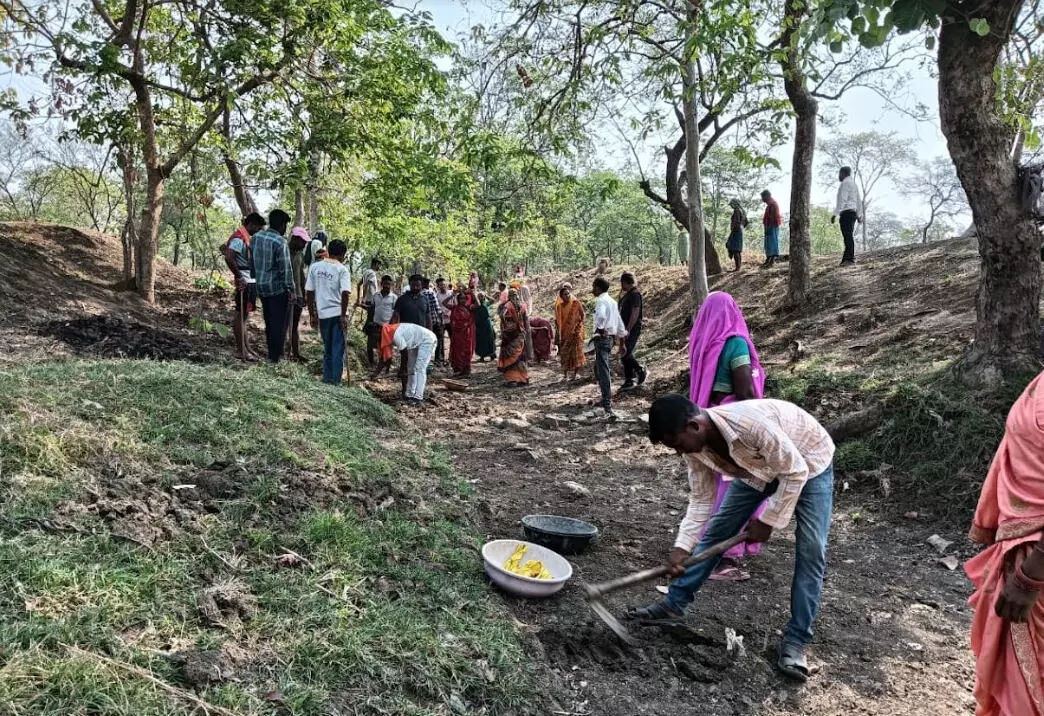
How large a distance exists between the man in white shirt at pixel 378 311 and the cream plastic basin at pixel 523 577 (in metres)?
6.29

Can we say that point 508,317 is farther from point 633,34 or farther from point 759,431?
point 759,431

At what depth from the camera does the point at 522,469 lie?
20.4 ft

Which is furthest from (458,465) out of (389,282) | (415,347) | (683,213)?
(683,213)

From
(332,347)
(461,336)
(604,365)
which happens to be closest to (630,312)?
(604,365)

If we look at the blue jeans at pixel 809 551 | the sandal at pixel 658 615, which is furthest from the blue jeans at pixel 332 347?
the blue jeans at pixel 809 551

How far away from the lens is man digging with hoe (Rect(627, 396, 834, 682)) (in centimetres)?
268

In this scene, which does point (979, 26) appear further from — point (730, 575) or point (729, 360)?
point (730, 575)

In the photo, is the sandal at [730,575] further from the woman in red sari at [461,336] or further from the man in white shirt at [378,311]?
the woman in red sari at [461,336]

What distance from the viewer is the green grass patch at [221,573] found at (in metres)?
2.04

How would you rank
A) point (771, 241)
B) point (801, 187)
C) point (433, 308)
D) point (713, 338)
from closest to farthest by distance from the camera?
point (713, 338) < point (801, 187) < point (433, 308) < point (771, 241)

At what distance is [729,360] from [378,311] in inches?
284

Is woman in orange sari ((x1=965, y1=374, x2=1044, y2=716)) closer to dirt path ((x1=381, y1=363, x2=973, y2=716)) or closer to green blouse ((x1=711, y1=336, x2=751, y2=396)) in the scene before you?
dirt path ((x1=381, y1=363, x2=973, y2=716))

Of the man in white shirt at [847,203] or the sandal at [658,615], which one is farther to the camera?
the man in white shirt at [847,203]

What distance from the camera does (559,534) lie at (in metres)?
4.02
